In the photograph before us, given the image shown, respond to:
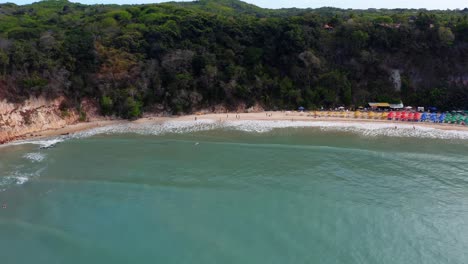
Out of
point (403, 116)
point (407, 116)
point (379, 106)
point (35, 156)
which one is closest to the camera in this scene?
point (35, 156)

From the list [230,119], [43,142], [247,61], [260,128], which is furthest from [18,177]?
[247,61]

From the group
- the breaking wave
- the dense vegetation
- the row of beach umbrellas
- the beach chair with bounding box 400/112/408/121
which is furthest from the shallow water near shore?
the dense vegetation

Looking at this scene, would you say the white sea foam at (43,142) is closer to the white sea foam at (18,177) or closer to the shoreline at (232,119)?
the shoreline at (232,119)

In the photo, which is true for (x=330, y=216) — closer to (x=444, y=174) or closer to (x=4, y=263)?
(x=444, y=174)

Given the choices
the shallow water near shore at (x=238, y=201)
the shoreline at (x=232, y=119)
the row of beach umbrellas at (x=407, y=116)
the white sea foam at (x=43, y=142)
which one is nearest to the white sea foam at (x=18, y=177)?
the shallow water near shore at (x=238, y=201)

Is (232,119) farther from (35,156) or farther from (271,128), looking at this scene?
(35,156)

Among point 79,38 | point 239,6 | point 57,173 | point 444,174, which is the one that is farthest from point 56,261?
point 239,6

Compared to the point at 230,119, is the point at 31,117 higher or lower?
higher
